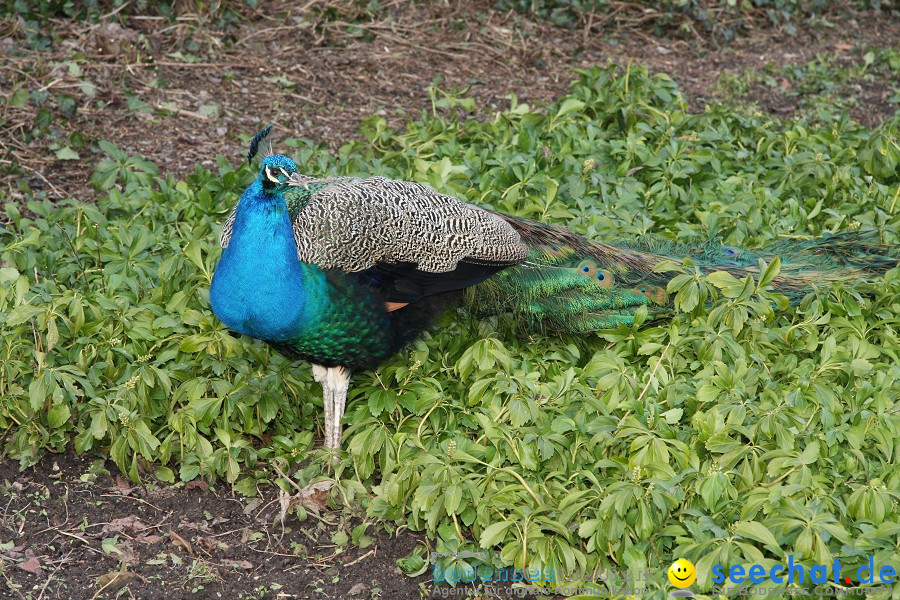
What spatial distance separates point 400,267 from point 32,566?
1.47m

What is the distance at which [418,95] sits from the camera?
19.0 feet

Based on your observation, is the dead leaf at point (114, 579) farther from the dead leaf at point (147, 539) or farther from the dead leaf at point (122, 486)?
the dead leaf at point (122, 486)

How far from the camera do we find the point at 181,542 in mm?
3076

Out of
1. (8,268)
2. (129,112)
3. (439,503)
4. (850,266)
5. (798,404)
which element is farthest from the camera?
(129,112)

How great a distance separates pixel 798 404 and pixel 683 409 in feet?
1.21

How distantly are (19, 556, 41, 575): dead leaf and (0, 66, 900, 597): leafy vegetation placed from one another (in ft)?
1.38

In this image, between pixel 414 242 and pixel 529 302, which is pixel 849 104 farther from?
pixel 414 242

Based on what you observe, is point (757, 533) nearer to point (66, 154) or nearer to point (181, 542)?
point (181, 542)

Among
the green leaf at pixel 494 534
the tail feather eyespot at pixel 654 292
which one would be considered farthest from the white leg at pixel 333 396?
the tail feather eyespot at pixel 654 292

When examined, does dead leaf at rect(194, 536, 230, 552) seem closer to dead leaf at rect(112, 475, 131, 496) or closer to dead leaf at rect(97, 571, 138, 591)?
dead leaf at rect(97, 571, 138, 591)

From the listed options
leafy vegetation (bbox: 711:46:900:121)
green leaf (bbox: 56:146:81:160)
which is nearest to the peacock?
green leaf (bbox: 56:146:81:160)

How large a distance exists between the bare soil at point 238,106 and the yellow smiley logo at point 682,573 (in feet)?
2.45

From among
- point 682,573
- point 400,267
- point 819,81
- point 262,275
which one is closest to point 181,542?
point 262,275

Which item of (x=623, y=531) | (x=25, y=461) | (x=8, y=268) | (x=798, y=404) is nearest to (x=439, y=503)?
(x=623, y=531)
